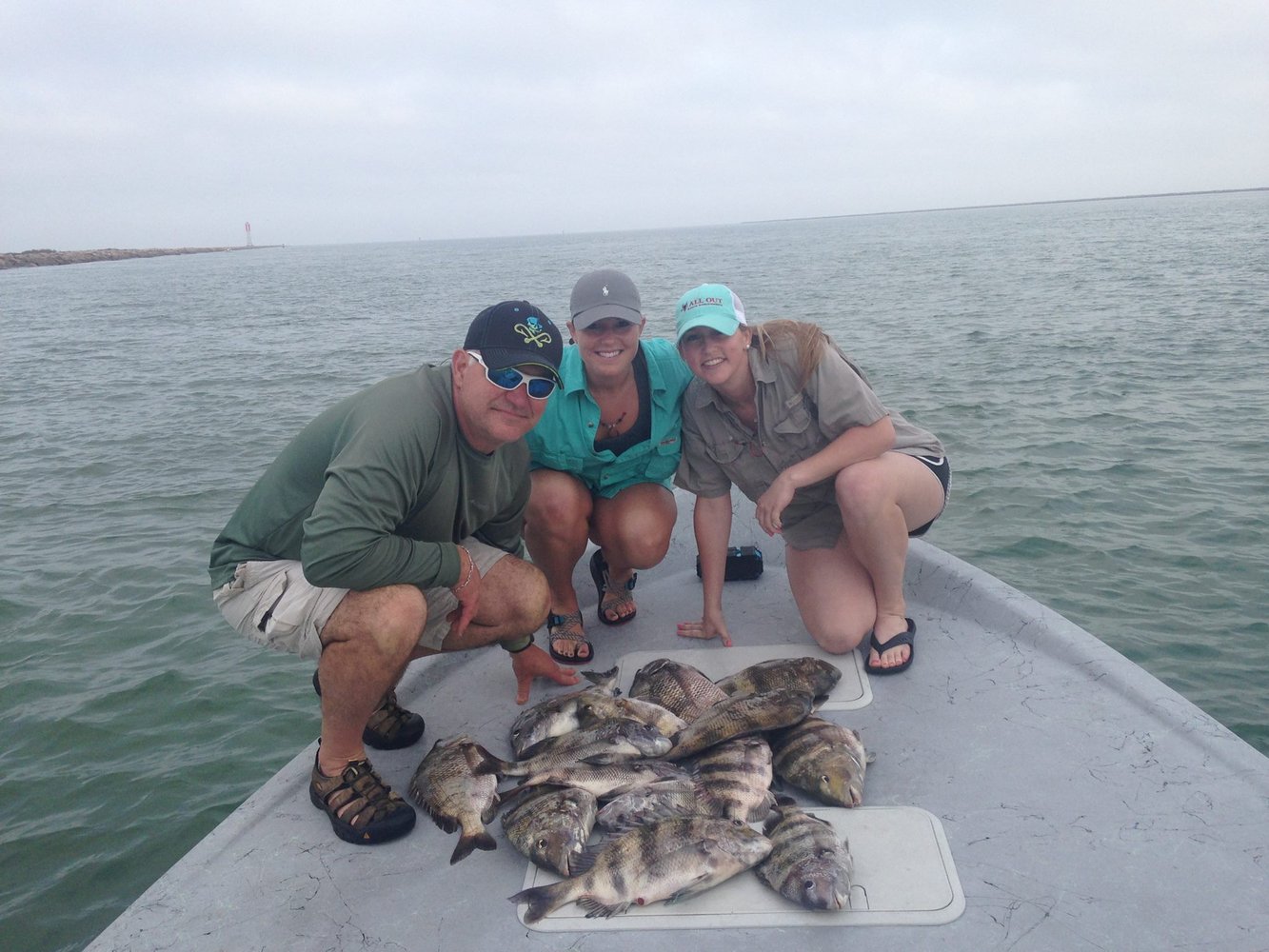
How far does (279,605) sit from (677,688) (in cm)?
177

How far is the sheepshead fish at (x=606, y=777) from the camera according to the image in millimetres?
3350

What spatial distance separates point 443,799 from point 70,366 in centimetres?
2417

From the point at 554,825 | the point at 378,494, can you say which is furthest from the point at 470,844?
the point at 378,494

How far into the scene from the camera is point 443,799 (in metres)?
3.38

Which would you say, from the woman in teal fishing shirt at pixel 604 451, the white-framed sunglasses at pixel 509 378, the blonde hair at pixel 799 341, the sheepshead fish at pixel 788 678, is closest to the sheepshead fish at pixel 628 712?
the sheepshead fish at pixel 788 678

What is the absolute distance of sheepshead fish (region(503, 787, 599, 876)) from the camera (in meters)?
3.03

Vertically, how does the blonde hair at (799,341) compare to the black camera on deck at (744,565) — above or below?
above

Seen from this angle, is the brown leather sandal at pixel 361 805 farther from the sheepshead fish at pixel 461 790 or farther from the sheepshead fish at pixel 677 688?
the sheepshead fish at pixel 677 688

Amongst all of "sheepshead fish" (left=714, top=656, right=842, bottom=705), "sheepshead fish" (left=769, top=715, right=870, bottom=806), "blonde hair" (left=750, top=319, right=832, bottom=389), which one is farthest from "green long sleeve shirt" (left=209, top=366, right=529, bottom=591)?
"sheepshead fish" (left=769, top=715, right=870, bottom=806)

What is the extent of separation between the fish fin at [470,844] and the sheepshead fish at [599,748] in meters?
0.36

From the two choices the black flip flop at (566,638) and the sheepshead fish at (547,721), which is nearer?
the sheepshead fish at (547,721)

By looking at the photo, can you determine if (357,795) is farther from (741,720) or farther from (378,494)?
(741,720)

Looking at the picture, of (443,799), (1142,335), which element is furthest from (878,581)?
(1142,335)

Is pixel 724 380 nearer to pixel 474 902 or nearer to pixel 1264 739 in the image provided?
pixel 474 902
